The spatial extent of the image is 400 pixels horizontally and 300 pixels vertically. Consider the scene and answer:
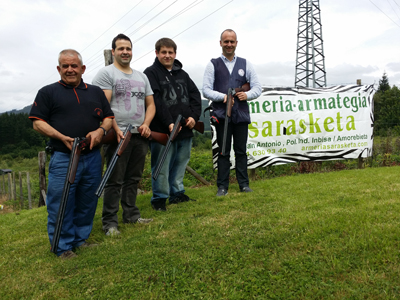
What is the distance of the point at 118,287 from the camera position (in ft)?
8.05

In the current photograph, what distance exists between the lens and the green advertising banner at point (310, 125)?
698 centimetres

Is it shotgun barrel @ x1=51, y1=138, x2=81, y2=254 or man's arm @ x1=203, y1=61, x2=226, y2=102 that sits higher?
man's arm @ x1=203, y1=61, x2=226, y2=102

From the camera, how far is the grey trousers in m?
3.78

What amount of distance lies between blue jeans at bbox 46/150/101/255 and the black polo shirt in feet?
0.69

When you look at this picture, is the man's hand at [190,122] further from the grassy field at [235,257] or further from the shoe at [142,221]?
the shoe at [142,221]

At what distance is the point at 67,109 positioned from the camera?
3096 millimetres

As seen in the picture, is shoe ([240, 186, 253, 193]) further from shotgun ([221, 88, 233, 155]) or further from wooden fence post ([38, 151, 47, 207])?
wooden fence post ([38, 151, 47, 207])

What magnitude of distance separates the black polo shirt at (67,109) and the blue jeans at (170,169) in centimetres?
138

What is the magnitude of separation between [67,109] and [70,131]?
22cm

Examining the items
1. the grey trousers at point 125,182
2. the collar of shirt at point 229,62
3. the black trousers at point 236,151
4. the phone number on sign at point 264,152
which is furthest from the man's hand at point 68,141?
the phone number on sign at point 264,152

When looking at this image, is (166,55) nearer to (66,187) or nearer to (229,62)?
(229,62)

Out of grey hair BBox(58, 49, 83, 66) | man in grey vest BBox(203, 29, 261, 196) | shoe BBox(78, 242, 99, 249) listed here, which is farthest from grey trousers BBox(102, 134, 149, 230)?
man in grey vest BBox(203, 29, 261, 196)

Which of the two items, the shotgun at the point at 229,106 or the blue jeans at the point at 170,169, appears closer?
the blue jeans at the point at 170,169

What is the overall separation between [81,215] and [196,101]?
A: 7.79ft
